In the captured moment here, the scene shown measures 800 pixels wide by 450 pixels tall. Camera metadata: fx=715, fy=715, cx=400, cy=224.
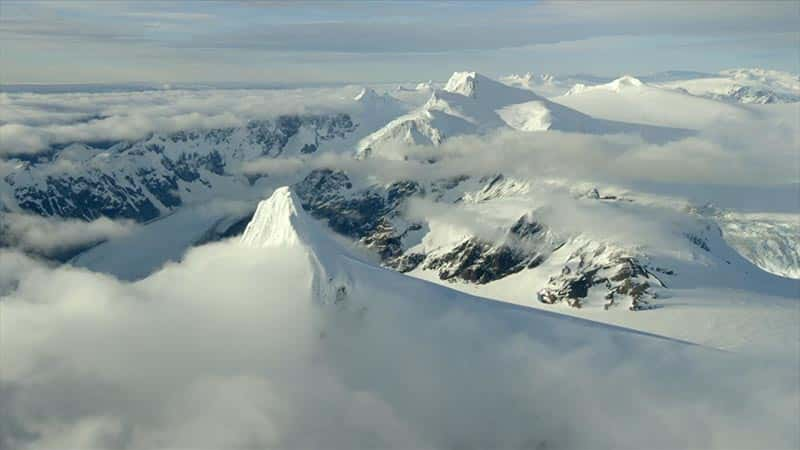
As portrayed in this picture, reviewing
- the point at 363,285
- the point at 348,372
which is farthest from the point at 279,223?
the point at 348,372

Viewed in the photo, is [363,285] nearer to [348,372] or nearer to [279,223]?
[348,372]

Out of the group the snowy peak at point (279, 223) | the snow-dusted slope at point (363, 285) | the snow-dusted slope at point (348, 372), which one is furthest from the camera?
the snowy peak at point (279, 223)

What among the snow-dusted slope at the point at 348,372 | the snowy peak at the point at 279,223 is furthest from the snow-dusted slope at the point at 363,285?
the snow-dusted slope at the point at 348,372

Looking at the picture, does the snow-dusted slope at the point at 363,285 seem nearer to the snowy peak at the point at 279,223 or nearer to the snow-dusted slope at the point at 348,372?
the snowy peak at the point at 279,223

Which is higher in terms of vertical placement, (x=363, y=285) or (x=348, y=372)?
(x=363, y=285)

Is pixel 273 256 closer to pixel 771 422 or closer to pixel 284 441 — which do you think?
pixel 284 441

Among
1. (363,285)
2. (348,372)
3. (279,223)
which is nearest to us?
(348,372)

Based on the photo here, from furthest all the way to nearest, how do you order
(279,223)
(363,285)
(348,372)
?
1. (279,223)
2. (363,285)
3. (348,372)

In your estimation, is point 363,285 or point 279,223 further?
point 279,223

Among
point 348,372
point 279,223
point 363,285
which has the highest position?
point 279,223
